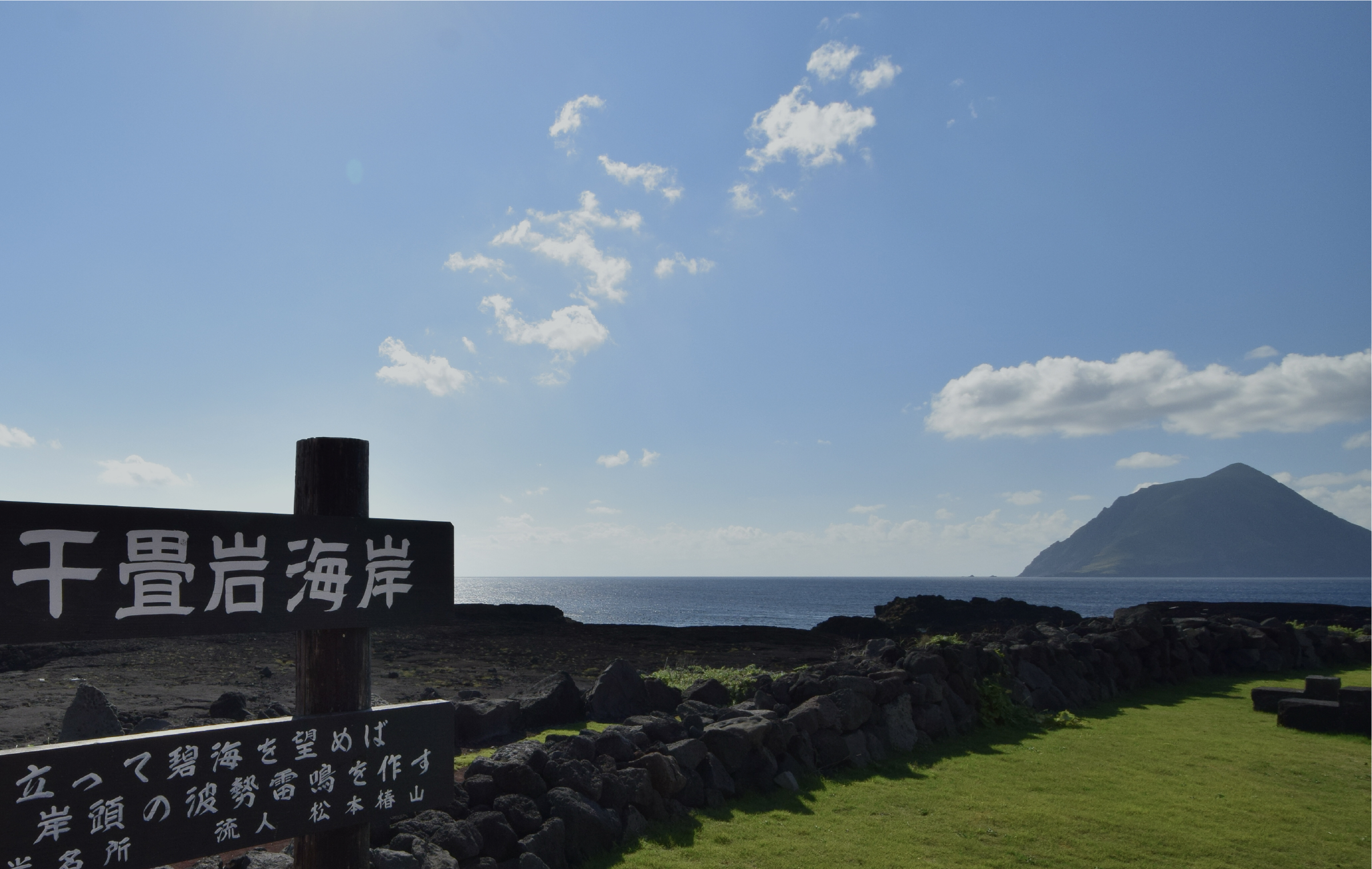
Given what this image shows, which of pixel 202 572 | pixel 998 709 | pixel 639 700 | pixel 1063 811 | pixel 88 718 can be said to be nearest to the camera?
pixel 202 572

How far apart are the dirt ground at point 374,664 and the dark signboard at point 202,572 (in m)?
6.83

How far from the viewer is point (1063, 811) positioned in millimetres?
7836

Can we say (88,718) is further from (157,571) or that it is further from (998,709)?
(998,709)

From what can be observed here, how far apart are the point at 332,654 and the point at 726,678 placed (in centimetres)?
965

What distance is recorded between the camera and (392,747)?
14.0ft

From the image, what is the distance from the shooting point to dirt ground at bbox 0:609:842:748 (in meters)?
12.2

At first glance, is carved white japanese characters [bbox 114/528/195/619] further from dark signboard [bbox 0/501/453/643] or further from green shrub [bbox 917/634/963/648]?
green shrub [bbox 917/634/963/648]

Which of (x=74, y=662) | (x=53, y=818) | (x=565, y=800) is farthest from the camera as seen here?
(x=74, y=662)

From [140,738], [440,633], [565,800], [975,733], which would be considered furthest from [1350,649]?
[440,633]

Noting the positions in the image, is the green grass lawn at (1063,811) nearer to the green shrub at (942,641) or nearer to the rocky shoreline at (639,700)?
the rocky shoreline at (639,700)

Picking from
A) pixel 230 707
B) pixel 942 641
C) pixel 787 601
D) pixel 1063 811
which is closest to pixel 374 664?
pixel 230 707

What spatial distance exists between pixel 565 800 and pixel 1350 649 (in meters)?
21.7

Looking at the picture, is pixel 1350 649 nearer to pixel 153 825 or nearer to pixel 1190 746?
pixel 1190 746

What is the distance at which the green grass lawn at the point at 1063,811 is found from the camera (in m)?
6.72
